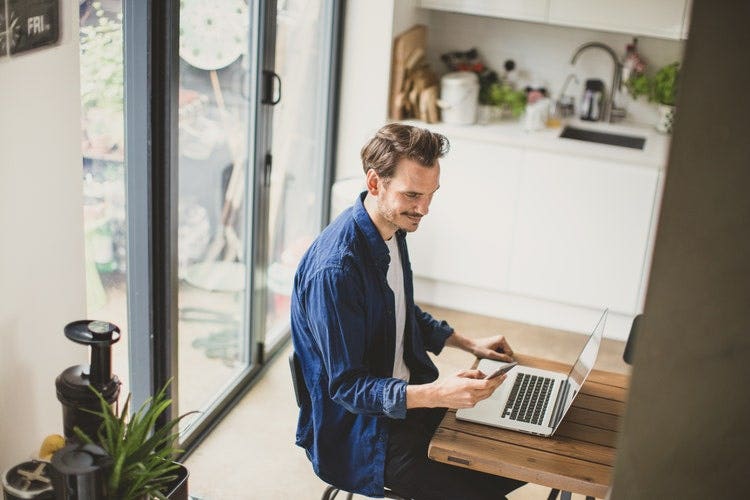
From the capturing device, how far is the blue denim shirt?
205 cm

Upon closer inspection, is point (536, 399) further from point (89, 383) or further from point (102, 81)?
point (102, 81)

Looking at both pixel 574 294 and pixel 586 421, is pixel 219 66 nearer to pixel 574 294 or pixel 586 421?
pixel 586 421

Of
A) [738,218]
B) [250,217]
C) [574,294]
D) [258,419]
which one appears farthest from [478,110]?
[738,218]

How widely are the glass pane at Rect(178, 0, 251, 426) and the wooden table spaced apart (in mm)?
1381

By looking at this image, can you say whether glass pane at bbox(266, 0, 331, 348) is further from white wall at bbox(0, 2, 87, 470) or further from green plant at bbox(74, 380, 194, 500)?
green plant at bbox(74, 380, 194, 500)

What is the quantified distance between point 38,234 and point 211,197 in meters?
1.18

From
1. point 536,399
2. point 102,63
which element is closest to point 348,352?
point 536,399

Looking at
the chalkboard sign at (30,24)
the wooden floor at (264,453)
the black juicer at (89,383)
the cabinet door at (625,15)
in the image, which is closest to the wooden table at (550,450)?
the black juicer at (89,383)

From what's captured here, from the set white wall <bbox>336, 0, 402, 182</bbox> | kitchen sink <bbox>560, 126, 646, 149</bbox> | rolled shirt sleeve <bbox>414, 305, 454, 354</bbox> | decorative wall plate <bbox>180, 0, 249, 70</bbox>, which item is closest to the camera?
rolled shirt sleeve <bbox>414, 305, 454, 354</bbox>

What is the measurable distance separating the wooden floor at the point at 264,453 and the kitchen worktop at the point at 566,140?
96 centimetres

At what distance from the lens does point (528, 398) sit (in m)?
2.16

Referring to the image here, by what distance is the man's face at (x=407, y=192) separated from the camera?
217 cm

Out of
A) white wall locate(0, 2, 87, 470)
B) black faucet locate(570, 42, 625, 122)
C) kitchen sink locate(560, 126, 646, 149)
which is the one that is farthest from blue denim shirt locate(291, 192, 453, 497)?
black faucet locate(570, 42, 625, 122)

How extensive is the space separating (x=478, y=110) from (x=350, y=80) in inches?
27.3
